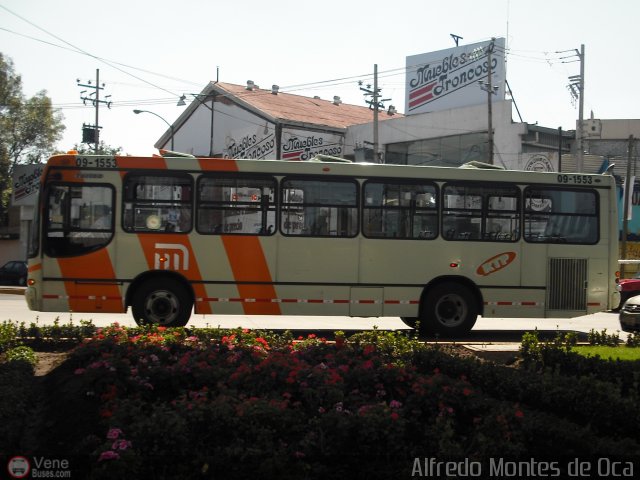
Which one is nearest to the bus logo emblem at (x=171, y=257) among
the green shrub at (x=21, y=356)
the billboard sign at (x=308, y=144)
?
the green shrub at (x=21, y=356)

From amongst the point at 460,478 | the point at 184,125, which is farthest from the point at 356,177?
the point at 184,125

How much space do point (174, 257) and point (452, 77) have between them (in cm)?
3456

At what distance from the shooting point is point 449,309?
13344mm

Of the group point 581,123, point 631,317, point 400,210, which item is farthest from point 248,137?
point 400,210

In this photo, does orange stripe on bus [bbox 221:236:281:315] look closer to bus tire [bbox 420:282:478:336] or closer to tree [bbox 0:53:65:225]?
bus tire [bbox 420:282:478:336]

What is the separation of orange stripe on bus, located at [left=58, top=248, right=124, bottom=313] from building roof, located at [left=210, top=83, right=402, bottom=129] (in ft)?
124

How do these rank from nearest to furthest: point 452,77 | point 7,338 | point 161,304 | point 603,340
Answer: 1. point 7,338
2. point 603,340
3. point 161,304
4. point 452,77

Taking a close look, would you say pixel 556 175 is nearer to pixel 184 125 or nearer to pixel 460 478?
pixel 460 478

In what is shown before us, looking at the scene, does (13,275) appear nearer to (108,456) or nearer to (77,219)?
(77,219)

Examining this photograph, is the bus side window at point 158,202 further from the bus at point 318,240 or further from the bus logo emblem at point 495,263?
the bus logo emblem at point 495,263

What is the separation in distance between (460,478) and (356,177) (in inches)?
348

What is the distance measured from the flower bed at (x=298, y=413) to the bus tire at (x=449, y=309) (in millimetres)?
5340

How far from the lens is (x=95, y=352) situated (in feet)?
24.3

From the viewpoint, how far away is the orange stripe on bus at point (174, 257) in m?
12.6
